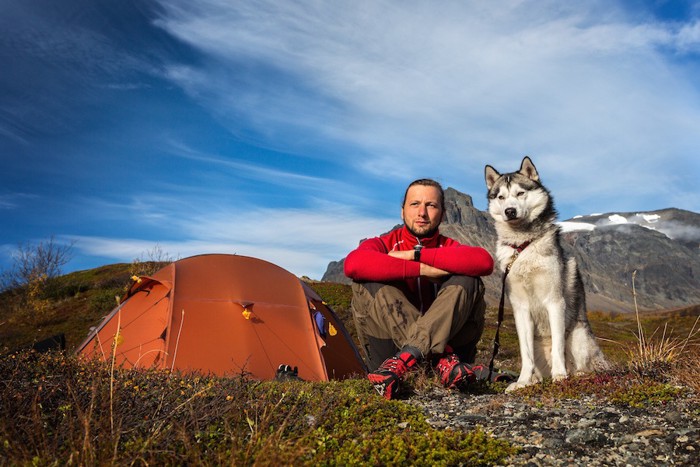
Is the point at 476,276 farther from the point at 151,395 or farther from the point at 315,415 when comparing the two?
the point at 151,395

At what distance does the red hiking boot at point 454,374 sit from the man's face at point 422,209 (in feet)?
6.22

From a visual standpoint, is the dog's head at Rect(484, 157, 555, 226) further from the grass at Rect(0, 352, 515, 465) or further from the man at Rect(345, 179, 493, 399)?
the grass at Rect(0, 352, 515, 465)

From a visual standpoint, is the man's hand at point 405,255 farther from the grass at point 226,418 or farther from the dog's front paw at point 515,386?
the dog's front paw at point 515,386

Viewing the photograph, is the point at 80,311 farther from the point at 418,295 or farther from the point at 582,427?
the point at 582,427

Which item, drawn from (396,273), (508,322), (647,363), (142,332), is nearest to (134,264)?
(142,332)

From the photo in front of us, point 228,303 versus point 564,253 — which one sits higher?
point 564,253

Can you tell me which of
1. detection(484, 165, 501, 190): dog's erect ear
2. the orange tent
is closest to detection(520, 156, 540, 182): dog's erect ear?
detection(484, 165, 501, 190): dog's erect ear

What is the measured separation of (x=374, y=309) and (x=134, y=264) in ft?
78.7

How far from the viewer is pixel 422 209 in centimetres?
675

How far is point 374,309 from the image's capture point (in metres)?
6.28

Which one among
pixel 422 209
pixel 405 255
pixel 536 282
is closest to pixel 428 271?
pixel 405 255

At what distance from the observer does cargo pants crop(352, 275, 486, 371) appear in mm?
5664

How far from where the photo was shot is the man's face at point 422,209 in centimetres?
676

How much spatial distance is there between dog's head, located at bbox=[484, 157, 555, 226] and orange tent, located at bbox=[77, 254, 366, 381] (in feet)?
13.8
